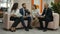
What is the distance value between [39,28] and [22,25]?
775mm

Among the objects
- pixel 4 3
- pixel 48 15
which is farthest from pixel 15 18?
pixel 4 3

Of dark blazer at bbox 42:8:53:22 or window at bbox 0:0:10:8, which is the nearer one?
dark blazer at bbox 42:8:53:22

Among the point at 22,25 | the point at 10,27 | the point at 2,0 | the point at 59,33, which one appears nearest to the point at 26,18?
the point at 22,25

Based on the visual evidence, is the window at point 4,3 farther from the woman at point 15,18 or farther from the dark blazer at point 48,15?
the dark blazer at point 48,15

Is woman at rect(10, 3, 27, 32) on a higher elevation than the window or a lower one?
lower

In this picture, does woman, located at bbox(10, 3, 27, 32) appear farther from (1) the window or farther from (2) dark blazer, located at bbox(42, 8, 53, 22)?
(1) the window

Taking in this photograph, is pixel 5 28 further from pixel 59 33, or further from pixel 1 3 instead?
pixel 1 3

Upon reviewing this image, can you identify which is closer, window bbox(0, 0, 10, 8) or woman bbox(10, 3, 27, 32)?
woman bbox(10, 3, 27, 32)

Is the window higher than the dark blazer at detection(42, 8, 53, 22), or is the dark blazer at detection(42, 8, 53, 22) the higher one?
the window

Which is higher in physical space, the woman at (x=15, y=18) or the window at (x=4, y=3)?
the window at (x=4, y=3)

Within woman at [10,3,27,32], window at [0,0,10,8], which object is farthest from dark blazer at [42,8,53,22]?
→ window at [0,0,10,8]

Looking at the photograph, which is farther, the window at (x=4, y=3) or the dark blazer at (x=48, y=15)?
the window at (x=4, y=3)

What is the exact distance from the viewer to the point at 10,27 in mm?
6633

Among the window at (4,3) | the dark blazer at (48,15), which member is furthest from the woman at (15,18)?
the window at (4,3)
